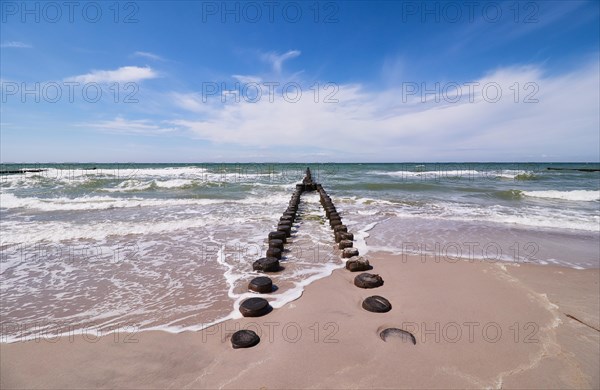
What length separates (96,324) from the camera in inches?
116

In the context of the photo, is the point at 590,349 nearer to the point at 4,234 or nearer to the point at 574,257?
the point at 574,257

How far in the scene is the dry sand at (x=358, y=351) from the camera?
84.5 inches

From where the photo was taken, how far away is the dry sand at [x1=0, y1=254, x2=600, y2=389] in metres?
2.15

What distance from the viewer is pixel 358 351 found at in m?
2.43
